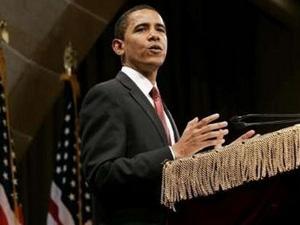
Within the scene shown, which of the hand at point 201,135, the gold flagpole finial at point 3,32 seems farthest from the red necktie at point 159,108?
the gold flagpole finial at point 3,32

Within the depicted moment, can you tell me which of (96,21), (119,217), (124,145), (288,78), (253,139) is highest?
(288,78)

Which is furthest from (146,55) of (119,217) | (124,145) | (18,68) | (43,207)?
(43,207)

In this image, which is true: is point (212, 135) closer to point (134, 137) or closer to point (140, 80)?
point (134, 137)

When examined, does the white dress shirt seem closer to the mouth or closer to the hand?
the mouth

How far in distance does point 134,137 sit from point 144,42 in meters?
0.37

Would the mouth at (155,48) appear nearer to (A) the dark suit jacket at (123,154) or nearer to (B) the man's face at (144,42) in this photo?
(B) the man's face at (144,42)

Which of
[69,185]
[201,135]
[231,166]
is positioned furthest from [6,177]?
[231,166]

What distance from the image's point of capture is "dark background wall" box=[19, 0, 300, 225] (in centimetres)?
812

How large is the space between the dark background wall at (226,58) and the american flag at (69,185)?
61.7 inches

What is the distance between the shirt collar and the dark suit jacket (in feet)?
0.12

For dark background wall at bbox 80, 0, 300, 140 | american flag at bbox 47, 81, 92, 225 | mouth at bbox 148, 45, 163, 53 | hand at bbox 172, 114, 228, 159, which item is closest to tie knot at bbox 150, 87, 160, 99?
mouth at bbox 148, 45, 163, 53

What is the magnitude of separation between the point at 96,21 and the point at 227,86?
1.79 m

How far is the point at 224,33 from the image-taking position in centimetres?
834

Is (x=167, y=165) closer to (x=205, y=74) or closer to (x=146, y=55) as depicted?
(x=146, y=55)
